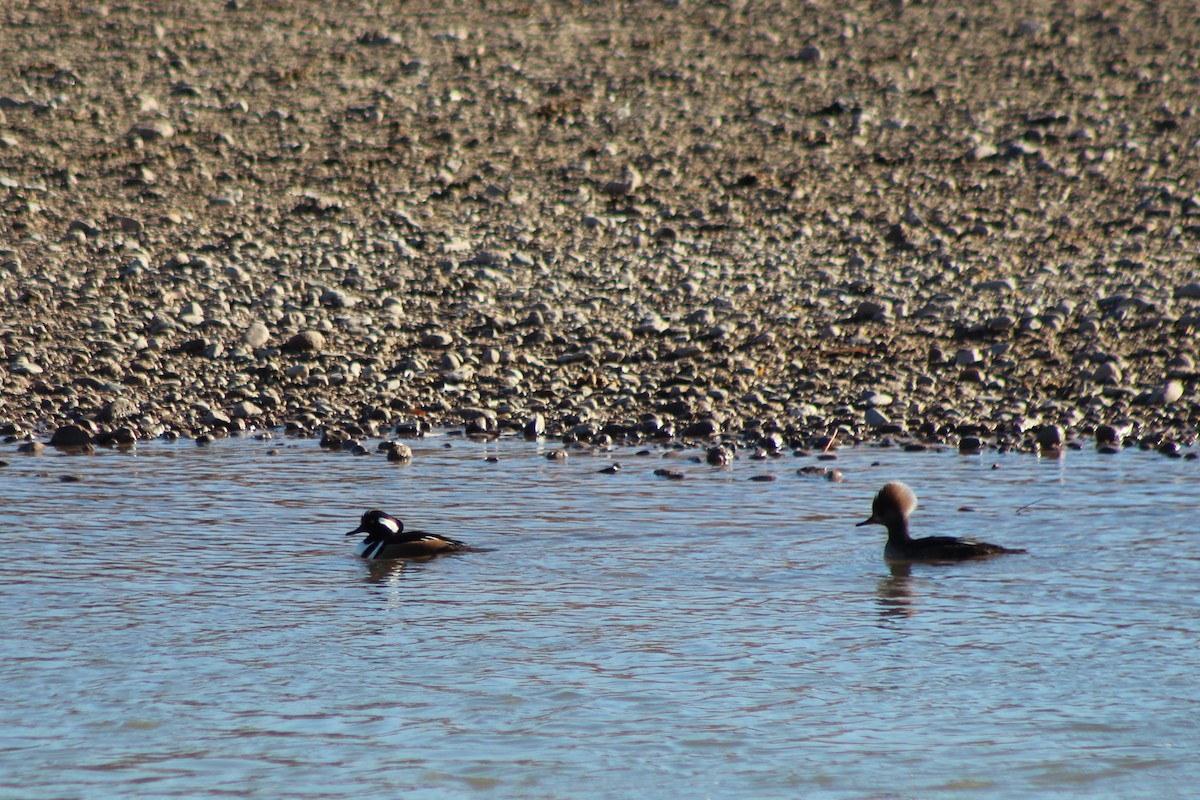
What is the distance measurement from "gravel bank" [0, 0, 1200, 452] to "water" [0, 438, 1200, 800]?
1.96 meters

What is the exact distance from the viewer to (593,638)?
24.0 ft

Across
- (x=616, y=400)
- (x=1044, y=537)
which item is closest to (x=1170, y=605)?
(x=1044, y=537)

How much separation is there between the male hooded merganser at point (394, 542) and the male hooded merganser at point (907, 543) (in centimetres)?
241

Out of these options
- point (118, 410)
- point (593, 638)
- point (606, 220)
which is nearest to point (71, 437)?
point (118, 410)

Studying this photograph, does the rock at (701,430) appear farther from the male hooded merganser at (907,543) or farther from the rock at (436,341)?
the male hooded merganser at (907,543)

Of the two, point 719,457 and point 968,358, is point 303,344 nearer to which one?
point 719,457

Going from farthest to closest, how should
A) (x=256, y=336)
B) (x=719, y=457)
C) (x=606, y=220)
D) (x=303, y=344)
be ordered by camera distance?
1. (x=606, y=220)
2. (x=256, y=336)
3. (x=303, y=344)
4. (x=719, y=457)

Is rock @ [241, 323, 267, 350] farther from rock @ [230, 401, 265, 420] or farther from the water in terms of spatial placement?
the water

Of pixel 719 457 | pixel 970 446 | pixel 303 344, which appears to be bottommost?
pixel 719 457

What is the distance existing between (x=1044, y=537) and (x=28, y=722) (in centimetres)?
Answer: 586

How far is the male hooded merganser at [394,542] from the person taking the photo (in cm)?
896

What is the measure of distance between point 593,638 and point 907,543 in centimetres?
255

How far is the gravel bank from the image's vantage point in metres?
13.5

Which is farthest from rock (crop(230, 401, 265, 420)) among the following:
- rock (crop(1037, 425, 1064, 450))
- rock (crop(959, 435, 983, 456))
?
rock (crop(1037, 425, 1064, 450))
